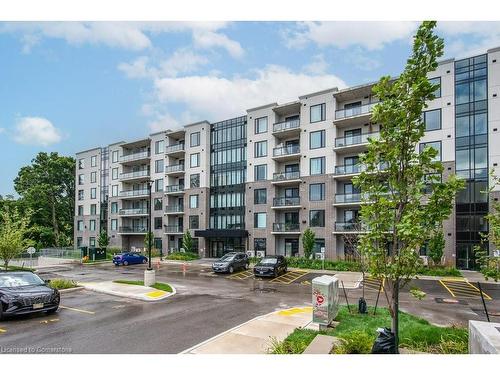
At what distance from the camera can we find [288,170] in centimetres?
3681

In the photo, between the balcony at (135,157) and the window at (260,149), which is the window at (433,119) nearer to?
A: the window at (260,149)

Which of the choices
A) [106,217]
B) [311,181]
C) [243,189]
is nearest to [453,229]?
[311,181]

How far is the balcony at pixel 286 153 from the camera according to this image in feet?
115

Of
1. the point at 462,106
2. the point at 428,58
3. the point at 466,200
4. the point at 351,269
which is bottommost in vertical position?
the point at 351,269

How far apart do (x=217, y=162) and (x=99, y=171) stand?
2399cm

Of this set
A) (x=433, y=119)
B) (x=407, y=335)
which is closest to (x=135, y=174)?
(x=433, y=119)

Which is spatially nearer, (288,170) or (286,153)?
(286,153)

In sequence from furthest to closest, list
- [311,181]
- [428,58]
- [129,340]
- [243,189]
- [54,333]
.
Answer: [243,189] → [311,181] → [54,333] → [129,340] → [428,58]

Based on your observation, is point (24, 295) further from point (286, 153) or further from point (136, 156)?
point (136, 156)

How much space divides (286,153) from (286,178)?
2710 millimetres

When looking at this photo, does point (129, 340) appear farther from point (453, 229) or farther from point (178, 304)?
point (453, 229)

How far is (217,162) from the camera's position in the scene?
1631 inches

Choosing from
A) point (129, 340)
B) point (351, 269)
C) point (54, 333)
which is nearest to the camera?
point (129, 340)

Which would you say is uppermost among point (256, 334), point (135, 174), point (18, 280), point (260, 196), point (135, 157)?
point (135, 157)
